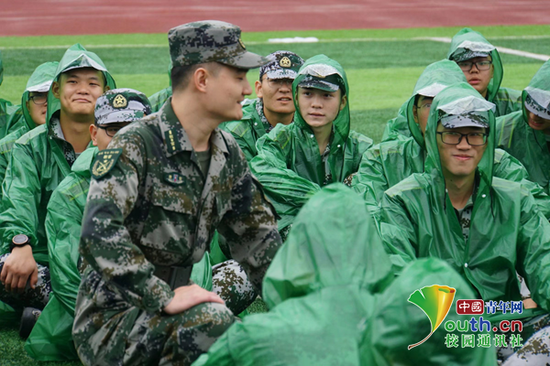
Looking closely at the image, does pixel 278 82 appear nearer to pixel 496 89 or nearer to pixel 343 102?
pixel 343 102

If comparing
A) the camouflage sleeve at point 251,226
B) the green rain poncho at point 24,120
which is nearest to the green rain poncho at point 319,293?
the camouflage sleeve at point 251,226

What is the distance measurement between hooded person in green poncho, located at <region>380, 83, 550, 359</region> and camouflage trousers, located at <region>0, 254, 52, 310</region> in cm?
157

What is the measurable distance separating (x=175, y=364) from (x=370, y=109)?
7308mm

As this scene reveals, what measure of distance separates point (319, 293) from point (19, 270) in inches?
77.8

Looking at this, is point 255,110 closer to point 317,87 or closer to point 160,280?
point 317,87

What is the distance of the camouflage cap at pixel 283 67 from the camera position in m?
4.68

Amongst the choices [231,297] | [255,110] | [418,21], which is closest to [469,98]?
[231,297]

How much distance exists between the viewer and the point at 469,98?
3055 mm

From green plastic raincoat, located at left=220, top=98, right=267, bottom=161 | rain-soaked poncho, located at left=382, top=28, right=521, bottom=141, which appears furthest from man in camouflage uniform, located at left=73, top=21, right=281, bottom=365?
rain-soaked poncho, located at left=382, top=28, right=521, bottom=141

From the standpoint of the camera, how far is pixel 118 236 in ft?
6.82

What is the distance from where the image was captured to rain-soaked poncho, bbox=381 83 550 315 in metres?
2.99

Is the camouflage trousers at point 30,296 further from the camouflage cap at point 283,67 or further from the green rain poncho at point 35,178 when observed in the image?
the camouflage cap at point 283,67

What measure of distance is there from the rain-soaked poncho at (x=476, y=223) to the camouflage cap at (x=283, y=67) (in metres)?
1.70

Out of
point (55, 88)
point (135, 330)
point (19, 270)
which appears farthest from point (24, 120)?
point (135, 330)
